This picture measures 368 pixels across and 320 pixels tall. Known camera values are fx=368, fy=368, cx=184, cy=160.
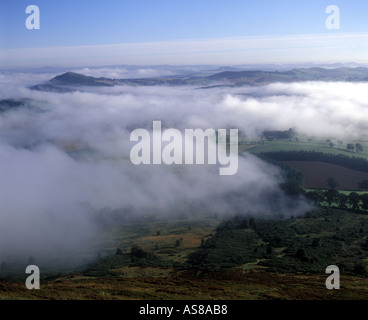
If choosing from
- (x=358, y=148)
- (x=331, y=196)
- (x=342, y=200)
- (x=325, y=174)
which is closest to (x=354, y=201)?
(x=342, y=200)

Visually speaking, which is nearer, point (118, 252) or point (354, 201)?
point (118, 252)

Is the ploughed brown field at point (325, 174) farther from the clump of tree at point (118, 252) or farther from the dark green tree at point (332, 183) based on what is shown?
the clump of tree at point (118, 252)

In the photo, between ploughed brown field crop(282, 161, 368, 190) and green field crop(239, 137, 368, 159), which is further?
green field crop(239, 137, 368, 159)

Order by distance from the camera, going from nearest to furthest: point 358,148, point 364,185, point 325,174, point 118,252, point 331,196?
point 118,252
point 331,196
point 364,185
point 325,174
point 358,148

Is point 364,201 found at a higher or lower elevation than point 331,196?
higher

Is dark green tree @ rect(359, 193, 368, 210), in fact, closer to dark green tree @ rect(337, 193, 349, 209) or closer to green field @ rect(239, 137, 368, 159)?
dark green tree @ rect(337, 193, 349, 209)

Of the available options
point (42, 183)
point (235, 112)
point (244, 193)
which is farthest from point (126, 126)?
point (244, 193)

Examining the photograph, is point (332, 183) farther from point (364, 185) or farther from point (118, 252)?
point (118, 252)

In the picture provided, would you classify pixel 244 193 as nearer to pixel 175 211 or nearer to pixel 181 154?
pixel 175 211

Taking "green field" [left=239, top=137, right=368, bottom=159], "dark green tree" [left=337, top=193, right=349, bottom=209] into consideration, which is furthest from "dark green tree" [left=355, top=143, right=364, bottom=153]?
"dark green tree" [left=337, top=193, right=349, bottom=209]
